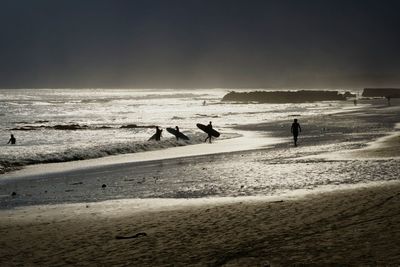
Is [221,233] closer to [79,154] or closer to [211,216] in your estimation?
[211,216]

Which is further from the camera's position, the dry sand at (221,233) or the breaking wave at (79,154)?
the breaking wave at (79,154)

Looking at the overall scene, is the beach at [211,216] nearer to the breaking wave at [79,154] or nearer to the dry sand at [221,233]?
the dry sand at [221,233]

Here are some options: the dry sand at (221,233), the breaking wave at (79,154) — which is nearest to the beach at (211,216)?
the dry sand at (221,233)

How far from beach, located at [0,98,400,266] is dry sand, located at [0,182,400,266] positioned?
0.03 m

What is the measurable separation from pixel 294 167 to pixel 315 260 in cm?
1394

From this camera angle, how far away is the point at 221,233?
11.1 meters

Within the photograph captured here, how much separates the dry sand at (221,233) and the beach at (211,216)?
3cm

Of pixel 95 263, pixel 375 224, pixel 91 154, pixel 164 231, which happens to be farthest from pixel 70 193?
pixel 91 154

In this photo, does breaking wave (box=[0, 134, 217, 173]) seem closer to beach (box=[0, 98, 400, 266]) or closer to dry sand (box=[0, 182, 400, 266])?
beach (box=[0, 98, 400, 266])

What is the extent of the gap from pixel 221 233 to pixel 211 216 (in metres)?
1.90

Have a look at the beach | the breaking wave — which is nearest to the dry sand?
the beach

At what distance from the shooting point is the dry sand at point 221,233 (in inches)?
358

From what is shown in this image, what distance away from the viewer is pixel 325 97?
199125mm

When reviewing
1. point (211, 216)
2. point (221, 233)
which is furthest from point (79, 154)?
point (221, 233)
